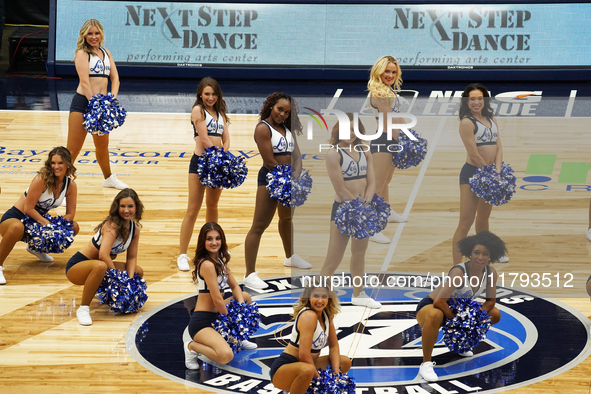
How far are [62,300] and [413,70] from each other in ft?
27.1

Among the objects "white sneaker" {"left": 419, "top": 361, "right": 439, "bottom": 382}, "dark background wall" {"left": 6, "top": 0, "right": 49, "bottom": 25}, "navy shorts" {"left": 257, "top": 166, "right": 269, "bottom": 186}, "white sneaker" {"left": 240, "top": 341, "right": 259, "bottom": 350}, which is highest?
"dark background wall" {"left": 6, "top": 0, "right": 49, "bottom": 25}

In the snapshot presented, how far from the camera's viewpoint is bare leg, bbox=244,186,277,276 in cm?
577

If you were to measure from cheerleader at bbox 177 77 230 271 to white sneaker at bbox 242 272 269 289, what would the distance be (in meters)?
0.59

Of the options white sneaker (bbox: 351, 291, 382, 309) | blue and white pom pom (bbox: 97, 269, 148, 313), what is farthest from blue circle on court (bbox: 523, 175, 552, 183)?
blue and white pom pom (bbox: 97, 269, 148, 313)

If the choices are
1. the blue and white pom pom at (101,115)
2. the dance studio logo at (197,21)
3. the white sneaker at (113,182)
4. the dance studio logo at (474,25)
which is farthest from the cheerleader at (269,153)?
the dance studio logo at (197,21)

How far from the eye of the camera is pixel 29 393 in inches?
169

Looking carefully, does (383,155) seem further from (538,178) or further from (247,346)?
(247,346)

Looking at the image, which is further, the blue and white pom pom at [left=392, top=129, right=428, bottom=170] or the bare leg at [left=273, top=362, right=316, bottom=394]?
the bare leg at [left=273, top=362, right=316, bottom=394]

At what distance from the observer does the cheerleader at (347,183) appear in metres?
3.88

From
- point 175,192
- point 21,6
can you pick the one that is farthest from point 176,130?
point 21,6

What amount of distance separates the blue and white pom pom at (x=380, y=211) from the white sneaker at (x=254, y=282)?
184 cm

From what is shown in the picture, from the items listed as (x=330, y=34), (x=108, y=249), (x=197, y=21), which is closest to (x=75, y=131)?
(x=108, y=249)

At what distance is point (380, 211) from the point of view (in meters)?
4.18

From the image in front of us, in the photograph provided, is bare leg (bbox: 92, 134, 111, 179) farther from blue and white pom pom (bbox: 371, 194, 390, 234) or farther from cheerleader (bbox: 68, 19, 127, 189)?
blue and white pom pom (bbox: 371, 194, 390, 234)
